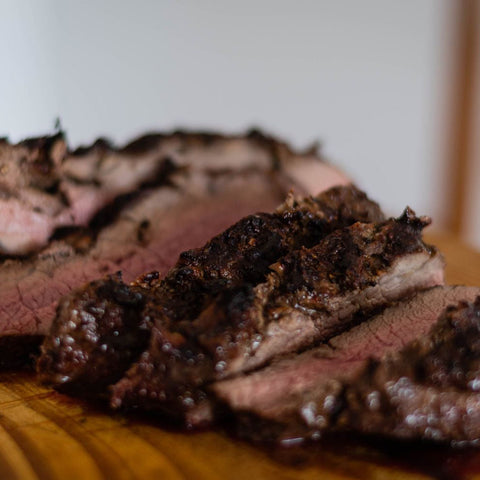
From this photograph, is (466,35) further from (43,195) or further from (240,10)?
(43,195)

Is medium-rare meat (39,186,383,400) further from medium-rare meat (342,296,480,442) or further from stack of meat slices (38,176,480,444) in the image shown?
medium-rare meat (342,296,480,442)

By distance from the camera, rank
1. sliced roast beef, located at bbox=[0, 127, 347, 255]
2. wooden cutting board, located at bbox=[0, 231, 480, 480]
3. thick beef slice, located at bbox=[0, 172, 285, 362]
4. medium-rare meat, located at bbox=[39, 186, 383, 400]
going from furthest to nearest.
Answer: sliced roast beef, located at bbox=[0, 127, 347, 255] → thick beef slice, located at bbox=[0, 172, 285, 362] → medium-rare meat, located at bbox=[39, 186, 383, 400] → wooden cutting board, located at bbox=[0, 231, 480, 480]

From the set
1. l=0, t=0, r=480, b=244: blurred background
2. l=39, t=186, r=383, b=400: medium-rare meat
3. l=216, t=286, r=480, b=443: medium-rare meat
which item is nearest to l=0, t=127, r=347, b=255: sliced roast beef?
l=39, t=186, r=383, b=400: medium-rare meat

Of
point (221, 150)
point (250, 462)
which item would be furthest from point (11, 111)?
point (250, 462)

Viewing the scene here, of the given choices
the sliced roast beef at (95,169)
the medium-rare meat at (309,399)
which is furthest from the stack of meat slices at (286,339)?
the sliced roast beef at (95,169)

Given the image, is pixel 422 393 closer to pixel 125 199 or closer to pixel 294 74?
pixel 125 199

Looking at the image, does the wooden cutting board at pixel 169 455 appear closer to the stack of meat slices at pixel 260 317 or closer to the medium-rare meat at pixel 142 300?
the stack of meat slices at pixel 260 317
